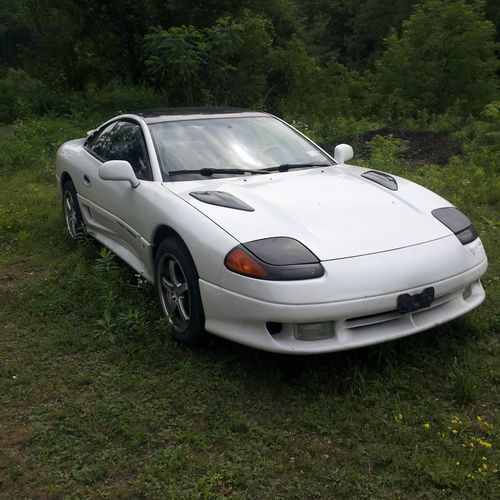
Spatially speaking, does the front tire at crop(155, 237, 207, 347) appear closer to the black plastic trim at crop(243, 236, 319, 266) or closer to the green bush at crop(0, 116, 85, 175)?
the black plastic trim at crop(243, 236, 319, 266)

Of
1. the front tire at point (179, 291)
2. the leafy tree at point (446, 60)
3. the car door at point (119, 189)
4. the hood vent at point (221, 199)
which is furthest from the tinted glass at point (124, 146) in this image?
the leafy tree at point (446, 60)

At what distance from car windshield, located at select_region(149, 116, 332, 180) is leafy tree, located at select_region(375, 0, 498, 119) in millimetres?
17449

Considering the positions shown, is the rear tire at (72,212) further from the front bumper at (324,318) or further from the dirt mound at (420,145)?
the dirt mound at (420,145)

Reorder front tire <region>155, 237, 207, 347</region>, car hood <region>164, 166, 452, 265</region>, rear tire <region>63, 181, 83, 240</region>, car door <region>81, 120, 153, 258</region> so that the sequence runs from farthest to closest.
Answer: rear tire <region>63, 181, 83, 240</region>, car door <region>81, 120, 153, 258</region>, front tire <region>155, 237, 207, 347</region>, car hood <region>164, 166, 452, 265</region>

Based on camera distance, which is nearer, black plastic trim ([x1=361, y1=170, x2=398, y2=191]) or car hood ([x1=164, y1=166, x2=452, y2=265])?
car hood ([x1=164, y1=166, x2=452, y2=265])

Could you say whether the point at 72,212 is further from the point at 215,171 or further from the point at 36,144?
the point at 36,144

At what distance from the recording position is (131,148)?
4.51m

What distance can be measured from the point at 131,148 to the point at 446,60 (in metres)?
19.9

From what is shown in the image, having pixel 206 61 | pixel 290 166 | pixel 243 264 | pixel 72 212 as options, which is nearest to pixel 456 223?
pixel 290 166

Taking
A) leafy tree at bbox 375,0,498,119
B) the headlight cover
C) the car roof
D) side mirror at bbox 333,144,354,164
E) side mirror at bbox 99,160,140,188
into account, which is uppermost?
the car roof

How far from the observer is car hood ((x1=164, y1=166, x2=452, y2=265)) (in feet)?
10.2

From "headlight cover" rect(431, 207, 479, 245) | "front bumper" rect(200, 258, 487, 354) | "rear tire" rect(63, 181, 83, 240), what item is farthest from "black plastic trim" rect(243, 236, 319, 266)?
"rear tire" rect(63, 181, 83, 240)

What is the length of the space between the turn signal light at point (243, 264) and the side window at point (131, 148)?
124 centimetres

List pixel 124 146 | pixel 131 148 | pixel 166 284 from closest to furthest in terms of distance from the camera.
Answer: pixel 166 284, pixel 131 148, pixel 124 146
